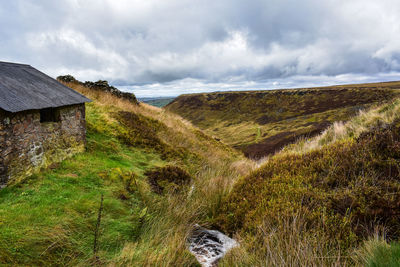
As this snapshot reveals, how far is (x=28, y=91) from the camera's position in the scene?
648 centimetres

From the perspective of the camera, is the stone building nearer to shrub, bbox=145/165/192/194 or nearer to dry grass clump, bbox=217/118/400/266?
shrub, bbox=145/165/192/194

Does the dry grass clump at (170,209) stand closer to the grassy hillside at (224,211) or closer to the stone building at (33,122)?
the grassy hillside at (224,211)

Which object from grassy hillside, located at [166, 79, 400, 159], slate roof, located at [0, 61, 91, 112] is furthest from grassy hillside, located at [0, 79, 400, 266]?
grassy hillside, located at [166, 79, 400, 159]

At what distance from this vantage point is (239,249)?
3.86 metres

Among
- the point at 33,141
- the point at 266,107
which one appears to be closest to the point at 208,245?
the point at 33,141

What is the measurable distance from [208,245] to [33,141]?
5412 millimetres

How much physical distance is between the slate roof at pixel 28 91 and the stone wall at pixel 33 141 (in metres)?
0.27

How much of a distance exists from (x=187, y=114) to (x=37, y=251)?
308 feet

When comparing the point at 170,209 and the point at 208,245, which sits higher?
the point at 170,209

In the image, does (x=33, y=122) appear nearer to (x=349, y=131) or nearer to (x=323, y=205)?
(x=323, y=205)

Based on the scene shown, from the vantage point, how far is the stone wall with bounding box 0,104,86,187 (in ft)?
17.5

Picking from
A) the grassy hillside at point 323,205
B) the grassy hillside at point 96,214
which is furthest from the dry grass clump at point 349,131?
the grassy hillside at point 96,214

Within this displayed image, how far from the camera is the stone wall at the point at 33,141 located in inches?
210

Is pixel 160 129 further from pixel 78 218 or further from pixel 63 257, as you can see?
pixel 63 257
